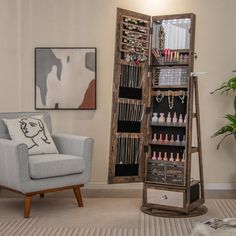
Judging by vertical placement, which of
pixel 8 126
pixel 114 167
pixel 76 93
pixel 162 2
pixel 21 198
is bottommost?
pixel 21 198

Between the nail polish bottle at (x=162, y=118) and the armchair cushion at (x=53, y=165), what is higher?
the nail polish bottle at (x=162, y=118)

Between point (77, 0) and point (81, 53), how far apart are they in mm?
580

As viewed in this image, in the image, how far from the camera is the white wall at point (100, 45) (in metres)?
4.36

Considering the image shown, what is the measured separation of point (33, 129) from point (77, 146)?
0.44 meters

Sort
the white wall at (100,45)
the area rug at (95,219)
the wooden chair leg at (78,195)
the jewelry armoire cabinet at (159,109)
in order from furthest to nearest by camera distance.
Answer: the white wall at (100,45), the wooden chair leg at (78,195), the jewelry armoire cabinet at (159,109), the area rug at (95,219)

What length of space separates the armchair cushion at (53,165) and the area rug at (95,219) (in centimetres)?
34

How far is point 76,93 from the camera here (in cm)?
443

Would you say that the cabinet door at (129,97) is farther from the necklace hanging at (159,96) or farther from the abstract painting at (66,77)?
the abstract painting at (66,77)

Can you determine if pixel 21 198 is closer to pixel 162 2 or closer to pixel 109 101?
pixel 109 101

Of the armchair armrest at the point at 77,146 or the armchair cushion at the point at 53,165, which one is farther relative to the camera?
the armchair armrest at the point at 77,146

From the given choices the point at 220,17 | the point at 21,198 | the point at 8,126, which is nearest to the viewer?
the point at 8,126

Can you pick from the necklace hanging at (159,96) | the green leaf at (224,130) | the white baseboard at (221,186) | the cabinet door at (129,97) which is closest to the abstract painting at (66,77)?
the cabinet door at (129,97)

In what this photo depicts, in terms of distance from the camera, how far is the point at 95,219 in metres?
3.20

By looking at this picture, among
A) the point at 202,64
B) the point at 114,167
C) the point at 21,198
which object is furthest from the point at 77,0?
the point at 21,198
